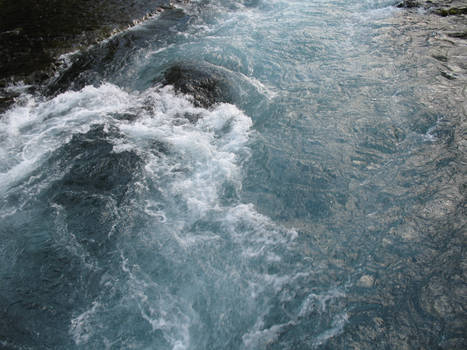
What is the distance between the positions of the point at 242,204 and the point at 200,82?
4306 mm

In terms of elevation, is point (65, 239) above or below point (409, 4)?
below

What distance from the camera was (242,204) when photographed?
5.95m

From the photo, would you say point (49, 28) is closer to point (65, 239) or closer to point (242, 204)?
point (65, 239)

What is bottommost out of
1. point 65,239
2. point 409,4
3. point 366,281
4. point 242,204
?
point 366,281

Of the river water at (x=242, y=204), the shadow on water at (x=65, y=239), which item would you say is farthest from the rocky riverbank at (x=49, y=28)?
the shadow on water at (x=65, y=239)

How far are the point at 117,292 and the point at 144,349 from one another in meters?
0.96

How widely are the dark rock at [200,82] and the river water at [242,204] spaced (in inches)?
7.4

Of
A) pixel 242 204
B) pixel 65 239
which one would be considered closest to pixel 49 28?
pixel 65 239

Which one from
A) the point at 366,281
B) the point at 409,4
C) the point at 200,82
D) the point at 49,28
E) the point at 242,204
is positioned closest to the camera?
the point at 366,281

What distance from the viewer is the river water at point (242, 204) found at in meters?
4.36

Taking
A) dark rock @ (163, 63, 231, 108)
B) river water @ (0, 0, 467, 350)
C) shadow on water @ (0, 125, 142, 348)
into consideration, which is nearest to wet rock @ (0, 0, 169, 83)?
river water @ (0, 0, 467, 350)

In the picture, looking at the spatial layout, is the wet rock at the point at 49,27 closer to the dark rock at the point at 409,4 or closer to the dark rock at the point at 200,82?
the dark rock at the point at 200,82

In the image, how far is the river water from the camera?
4359mm

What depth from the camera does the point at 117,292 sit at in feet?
15.3
